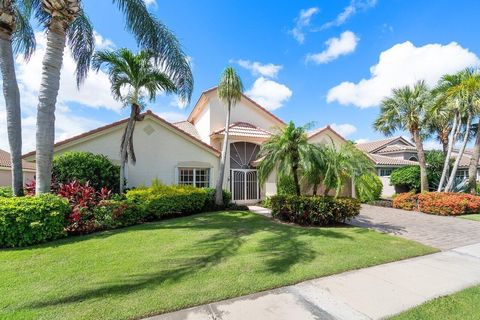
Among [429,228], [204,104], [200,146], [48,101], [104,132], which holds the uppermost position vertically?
[204,104]

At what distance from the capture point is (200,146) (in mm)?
16875

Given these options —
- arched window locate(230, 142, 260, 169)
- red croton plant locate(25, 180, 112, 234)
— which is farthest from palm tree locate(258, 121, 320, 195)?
red croton plant locate(25, 180, 112, 234)

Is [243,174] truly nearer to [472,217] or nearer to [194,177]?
[194,177]

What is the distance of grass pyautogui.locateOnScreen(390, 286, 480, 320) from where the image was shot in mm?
4230

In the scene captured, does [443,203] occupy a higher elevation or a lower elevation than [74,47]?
lower

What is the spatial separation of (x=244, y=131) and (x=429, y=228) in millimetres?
12308

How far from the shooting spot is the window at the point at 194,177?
16641 mm

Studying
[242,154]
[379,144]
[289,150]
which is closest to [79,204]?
[289,150]

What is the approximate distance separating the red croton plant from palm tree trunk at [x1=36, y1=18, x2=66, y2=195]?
82 centimetres

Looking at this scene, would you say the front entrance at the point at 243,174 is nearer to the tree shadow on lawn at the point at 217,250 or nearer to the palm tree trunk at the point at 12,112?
the tree shadow on lawn at the point at 217,250

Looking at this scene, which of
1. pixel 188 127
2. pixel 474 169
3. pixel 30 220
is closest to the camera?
pixel 30 220

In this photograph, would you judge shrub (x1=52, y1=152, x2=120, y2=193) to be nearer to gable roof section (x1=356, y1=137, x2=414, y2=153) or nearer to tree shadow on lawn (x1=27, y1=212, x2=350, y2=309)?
tree shadow on lawn (x1=27, y1=212, x2=350, y2=309)

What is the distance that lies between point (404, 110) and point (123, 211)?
21300 millimetres

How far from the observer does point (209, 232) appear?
9.55m
